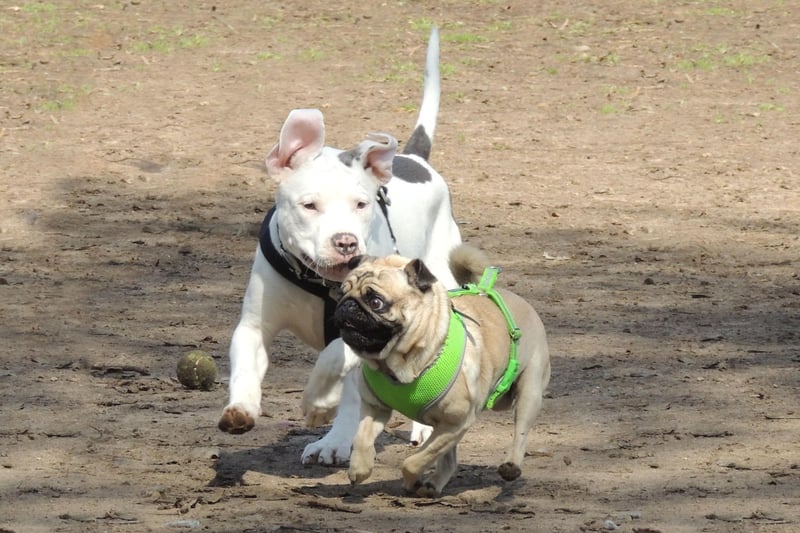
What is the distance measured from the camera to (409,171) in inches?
266

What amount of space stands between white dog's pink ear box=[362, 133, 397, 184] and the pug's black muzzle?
3.91 ft

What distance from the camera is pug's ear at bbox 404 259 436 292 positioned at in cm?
489

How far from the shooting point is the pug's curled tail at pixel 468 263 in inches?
235

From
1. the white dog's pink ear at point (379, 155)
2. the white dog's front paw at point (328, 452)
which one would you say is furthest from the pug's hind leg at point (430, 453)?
the white dog's pink ear at point (379, 155)

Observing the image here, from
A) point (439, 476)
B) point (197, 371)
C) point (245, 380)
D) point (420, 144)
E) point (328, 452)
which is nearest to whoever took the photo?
point (439, 476)

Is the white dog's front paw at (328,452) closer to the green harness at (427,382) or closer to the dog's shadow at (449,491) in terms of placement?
the dog's shadow at (449,491)

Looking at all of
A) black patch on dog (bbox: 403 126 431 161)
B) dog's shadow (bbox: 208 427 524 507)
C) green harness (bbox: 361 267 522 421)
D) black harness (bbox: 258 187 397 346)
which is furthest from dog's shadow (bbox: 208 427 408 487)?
black patch on dog (bbox: 403 126 431 161)

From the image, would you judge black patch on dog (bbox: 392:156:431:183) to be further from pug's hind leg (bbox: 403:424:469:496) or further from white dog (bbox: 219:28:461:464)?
pug's hind leg (bbox: 403:424:469:496)

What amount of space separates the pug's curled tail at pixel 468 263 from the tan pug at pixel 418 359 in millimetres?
632

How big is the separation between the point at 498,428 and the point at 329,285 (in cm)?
131

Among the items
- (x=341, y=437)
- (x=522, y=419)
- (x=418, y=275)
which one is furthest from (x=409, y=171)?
(x=418, y=275)

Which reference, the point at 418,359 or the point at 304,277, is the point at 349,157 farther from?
the point at 418,359

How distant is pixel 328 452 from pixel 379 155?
1.23 m

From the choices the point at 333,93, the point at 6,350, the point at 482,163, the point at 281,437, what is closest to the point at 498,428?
the point at 281,437
